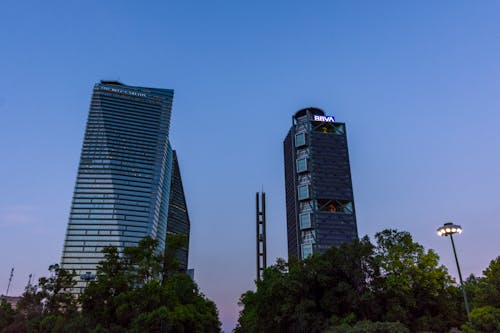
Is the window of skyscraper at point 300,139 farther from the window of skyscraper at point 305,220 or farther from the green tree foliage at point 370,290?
the green tree foliage at point 370,290

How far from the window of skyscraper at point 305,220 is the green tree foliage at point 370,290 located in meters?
121

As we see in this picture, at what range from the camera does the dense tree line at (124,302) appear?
113 ft

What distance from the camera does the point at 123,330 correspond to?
34344 mm

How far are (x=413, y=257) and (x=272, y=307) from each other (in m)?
16.7

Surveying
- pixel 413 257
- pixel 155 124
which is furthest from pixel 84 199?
pixel 413 257

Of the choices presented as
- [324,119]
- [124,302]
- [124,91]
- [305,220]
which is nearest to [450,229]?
[124,302]

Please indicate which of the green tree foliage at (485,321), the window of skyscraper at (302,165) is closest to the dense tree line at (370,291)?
the green tree foliage at (485,321)

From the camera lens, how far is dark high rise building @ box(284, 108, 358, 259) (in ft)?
523

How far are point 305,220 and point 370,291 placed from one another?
127486mm

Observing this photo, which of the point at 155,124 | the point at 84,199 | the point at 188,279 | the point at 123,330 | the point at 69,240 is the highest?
the point at 155,124

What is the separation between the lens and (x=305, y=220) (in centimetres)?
16188

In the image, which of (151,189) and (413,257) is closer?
(413,257)

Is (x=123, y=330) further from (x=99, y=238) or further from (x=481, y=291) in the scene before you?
(x=99, y=238)

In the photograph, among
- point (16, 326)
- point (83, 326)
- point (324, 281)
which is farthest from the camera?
point (16, 326)
